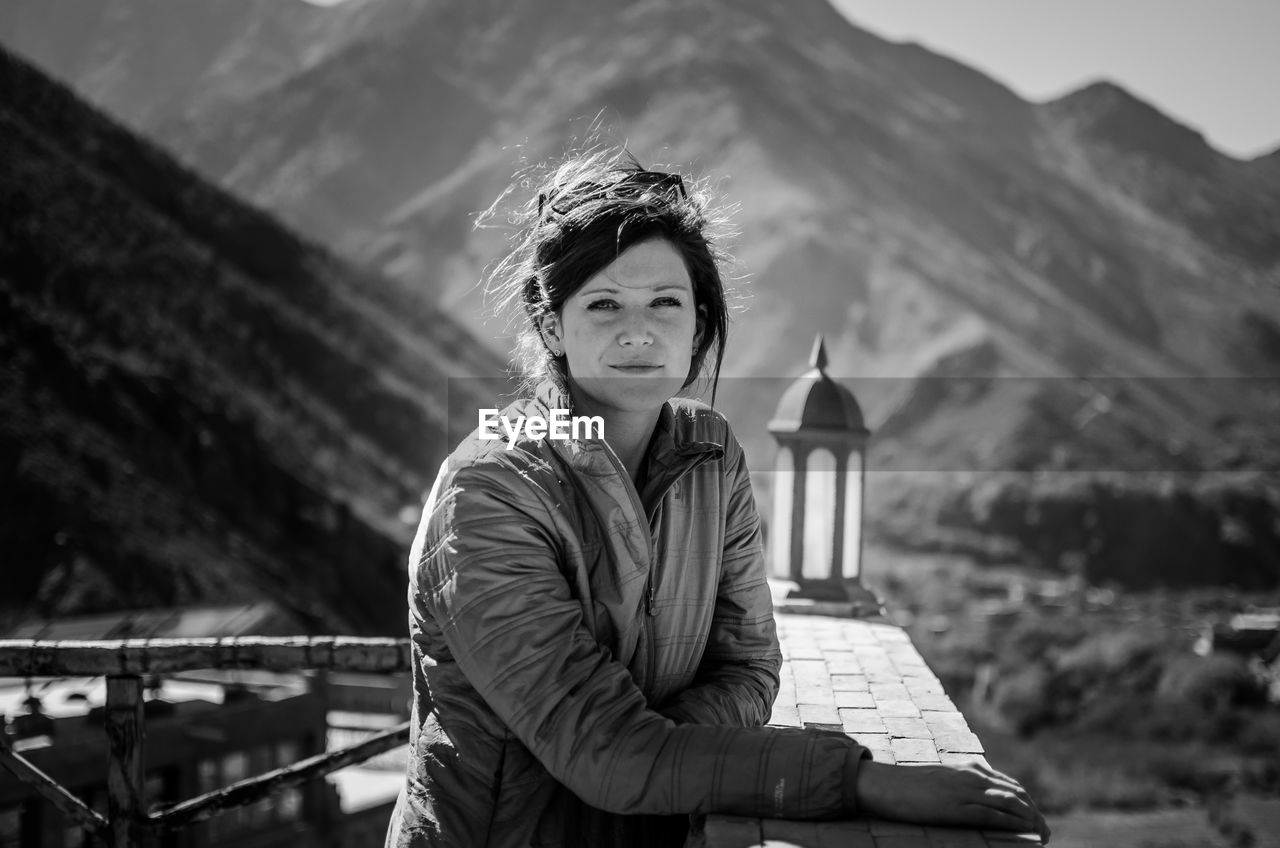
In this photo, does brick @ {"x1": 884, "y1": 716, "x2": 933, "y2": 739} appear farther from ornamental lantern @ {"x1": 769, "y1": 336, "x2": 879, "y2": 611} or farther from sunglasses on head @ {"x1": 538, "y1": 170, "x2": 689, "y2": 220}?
ornamental lantern @ {"x1": 769, "y1": 336, "x2": 879, "y2": 611}

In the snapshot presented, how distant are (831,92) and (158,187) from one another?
265 feet

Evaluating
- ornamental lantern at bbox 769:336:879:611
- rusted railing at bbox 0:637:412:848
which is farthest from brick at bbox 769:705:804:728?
ornamental lantern at bbox 769:336:879:611

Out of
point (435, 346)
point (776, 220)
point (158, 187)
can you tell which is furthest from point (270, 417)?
point (776, 220)

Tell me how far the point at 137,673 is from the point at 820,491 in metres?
3.34

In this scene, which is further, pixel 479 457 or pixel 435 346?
pixel 435 346

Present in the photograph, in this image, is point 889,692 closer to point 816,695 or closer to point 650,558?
point 816,695

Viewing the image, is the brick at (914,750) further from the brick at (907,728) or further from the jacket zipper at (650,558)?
the jacket zipper at (650,558)

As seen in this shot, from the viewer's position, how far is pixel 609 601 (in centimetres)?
167

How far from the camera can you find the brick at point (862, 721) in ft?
7.90

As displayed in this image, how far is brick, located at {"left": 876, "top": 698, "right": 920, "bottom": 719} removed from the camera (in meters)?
2.62

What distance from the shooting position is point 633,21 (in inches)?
4737

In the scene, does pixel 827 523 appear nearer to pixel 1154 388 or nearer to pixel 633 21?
pixel 1154 388

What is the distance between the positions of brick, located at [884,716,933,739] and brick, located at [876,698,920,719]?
0.16 ft

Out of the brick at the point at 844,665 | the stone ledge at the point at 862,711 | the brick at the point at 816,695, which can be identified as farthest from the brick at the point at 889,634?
the brick at the point at 816,695
